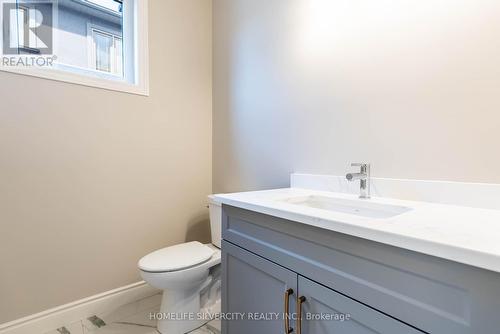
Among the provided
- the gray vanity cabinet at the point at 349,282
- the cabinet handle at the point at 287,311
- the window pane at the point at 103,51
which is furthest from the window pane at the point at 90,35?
the cabinet handle at the point at 287,311

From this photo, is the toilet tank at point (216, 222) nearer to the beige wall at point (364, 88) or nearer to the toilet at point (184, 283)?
the toilet at point (184, 283)

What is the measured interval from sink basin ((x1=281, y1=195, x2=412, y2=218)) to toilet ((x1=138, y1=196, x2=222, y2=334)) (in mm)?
484

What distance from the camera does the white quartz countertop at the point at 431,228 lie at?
1.70ft

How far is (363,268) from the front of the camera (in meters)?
0.69

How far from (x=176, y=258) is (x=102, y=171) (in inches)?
29.9

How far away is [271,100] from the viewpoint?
5.63ft

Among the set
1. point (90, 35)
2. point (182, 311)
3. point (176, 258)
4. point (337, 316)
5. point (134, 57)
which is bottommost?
point (182, 311)

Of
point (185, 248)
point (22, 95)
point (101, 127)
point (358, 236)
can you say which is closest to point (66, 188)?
point (101, 127)

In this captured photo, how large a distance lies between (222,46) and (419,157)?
1690 millimetres

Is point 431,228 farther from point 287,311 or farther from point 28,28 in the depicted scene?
point 28,28

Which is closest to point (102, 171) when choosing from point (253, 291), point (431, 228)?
point (253, 291)

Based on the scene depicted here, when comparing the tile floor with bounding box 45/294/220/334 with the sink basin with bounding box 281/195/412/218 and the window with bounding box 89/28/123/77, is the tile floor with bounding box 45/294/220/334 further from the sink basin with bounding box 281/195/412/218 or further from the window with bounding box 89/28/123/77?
the window with bounding box 89/28/123/77

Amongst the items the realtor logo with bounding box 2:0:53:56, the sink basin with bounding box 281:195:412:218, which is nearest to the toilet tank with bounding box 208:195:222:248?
the sink basin with bounding box 281:195:412:218

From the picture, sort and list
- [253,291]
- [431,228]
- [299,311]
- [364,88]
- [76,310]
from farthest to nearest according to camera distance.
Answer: [76,310] → [364,88] → [253,291] → [299,311] → [431,228]
